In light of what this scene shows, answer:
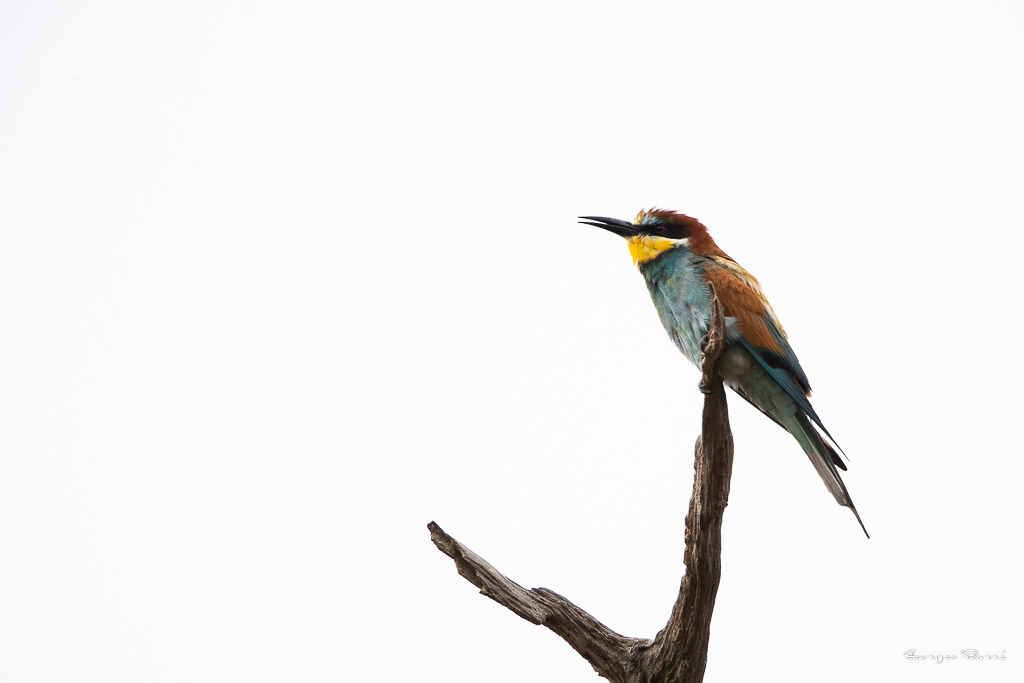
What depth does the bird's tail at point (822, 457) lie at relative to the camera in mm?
2986

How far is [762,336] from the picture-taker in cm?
305

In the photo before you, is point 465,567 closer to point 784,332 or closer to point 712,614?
point 712,614

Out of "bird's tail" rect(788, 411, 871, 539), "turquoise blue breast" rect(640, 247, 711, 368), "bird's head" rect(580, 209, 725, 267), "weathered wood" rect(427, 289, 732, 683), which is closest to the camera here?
"weathered wood" rect(427, 289, 732, 683)

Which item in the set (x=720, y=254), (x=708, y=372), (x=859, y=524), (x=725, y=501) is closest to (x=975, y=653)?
(x=859, y=524)

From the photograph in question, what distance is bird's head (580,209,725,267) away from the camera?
337 centimetres

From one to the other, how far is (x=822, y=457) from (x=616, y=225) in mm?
1301

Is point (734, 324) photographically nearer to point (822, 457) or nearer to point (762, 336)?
point (762, 336)

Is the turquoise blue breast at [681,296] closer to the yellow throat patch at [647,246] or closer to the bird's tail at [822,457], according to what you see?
the yellow throat patch at [647,246]

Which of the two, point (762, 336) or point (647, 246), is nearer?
point (762, 336)

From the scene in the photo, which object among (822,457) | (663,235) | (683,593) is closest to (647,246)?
(663,235)

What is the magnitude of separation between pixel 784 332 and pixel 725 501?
1.00 meters

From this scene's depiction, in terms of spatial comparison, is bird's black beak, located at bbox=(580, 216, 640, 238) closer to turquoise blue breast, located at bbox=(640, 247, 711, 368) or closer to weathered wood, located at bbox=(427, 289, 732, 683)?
turquoise blue breast, located at bbox=(640, 247, 711, 368)

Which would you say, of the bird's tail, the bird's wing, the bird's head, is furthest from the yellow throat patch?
the bird's tail

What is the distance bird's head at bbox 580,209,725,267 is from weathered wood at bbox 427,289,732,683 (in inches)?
34.5
